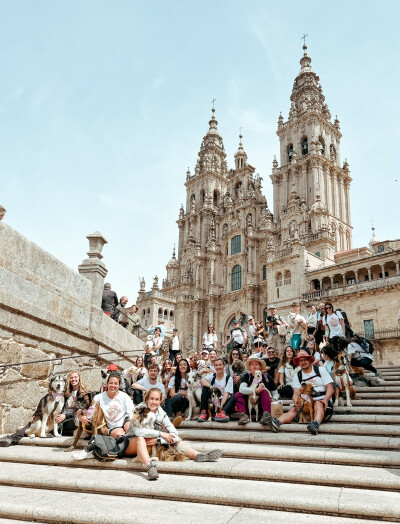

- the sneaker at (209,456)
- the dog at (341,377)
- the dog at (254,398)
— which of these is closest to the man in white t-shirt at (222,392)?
the dog at (254,398)

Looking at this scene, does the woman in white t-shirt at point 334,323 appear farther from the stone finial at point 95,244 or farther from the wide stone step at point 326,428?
the stone finial at point 95,244

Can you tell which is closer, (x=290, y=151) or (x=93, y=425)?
(x=93, y=425)

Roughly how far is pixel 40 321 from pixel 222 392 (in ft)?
11.4

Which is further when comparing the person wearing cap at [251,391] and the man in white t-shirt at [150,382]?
the man in white t-shirt at [150,382]

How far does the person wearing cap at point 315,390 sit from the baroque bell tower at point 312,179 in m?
29.4

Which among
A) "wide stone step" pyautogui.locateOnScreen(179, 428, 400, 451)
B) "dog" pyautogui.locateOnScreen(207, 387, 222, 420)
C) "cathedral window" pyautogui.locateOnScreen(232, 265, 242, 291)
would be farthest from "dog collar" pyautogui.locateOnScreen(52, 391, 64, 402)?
"cathedral window" pyautogui.locateOnScreen(232, 265, 242, 291)

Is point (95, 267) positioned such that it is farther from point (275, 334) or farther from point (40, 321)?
point (275, 334)

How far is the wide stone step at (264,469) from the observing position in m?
4.12

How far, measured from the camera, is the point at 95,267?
384 inches

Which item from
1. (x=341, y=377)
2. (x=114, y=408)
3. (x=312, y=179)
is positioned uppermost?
(x=312, y=179)

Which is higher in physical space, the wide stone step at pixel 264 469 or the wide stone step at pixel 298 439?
the wide stone step at pixel 298 439

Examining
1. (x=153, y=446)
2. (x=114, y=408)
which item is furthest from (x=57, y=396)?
(x=153, y=446)

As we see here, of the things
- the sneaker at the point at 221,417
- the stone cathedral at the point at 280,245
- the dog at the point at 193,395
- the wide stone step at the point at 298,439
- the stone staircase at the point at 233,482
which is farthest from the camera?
the stone cathedral at the point at 280,245

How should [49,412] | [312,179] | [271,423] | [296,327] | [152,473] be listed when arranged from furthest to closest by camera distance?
[312,179]
[296,327]
[49,412]
[271,423]
[152,473]
